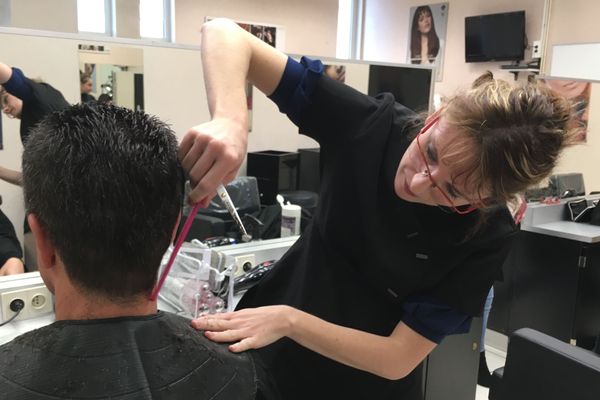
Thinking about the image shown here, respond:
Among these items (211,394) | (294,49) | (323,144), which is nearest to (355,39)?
(294,49)

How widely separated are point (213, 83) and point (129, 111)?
210 millimetres

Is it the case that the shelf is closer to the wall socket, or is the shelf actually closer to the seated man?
the wall socket

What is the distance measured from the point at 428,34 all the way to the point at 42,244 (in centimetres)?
670

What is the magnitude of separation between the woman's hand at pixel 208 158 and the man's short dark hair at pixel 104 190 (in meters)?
0.02

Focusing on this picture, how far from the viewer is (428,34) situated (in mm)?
6770

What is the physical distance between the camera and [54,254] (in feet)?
2.37

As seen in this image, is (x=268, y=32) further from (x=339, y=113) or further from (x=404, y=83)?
(x=339, y=113)

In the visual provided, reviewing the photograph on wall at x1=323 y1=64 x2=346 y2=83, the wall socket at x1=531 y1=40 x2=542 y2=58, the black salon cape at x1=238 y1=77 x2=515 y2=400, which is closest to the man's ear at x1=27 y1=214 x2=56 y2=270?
the black salon cape at x1=238 y1=77 x2=515 y2=400

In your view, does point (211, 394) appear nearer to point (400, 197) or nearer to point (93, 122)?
point (93, 122)

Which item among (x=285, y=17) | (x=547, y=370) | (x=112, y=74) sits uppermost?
(x=285, y=17)

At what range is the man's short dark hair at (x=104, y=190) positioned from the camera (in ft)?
2.23

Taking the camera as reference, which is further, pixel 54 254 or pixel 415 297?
pixel 415 297

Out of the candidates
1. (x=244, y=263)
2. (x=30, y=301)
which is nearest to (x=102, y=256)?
(x=30, y=301)

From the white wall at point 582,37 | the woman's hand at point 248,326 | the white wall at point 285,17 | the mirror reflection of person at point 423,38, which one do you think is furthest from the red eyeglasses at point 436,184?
the mirror reflection of person at point 423,38
